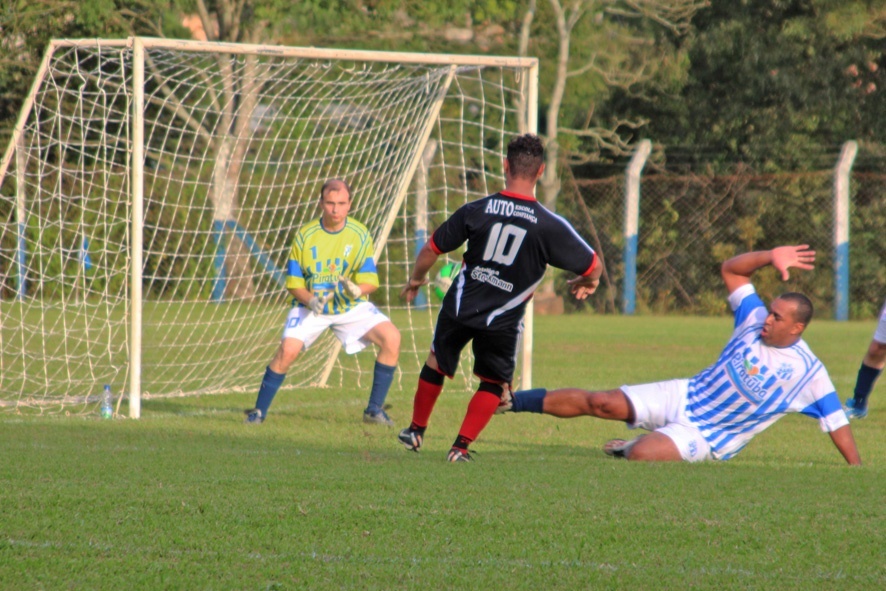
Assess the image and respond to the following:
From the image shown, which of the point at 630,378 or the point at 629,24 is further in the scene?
the point at 629,24

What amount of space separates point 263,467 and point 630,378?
603 cm

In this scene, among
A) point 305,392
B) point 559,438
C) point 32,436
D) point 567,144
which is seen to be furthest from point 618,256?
point 32,436

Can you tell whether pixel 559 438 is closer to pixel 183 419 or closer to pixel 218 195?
pixel 183 419

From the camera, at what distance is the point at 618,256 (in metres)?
22.2

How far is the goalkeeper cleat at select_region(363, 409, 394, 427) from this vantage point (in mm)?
8320

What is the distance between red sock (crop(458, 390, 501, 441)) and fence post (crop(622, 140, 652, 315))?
1494cm

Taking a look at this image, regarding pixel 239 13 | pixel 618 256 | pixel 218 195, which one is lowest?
pixel 618 256

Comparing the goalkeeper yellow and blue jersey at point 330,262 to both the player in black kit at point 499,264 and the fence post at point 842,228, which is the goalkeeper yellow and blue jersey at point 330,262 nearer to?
the player in black kit at point 499,264

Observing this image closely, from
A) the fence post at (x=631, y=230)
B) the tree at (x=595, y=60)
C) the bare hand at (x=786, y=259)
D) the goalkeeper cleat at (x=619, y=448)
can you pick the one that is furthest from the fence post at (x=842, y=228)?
the goalkeeper cleat at (x=619, y=448)

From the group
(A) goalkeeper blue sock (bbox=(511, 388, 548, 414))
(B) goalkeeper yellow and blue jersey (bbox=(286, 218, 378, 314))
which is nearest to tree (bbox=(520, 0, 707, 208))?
(B) goalkeeper yellow and blue jersey (bbox=(286, 218, 378, 314))

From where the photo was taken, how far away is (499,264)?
6270 millimetres

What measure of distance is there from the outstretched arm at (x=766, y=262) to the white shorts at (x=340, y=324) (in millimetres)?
2691

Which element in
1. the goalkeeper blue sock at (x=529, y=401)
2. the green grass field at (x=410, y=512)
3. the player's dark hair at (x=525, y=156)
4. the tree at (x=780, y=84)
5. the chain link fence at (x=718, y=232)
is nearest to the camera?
the green grass field at (x=410, y=512)

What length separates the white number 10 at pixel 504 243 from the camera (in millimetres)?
6203
